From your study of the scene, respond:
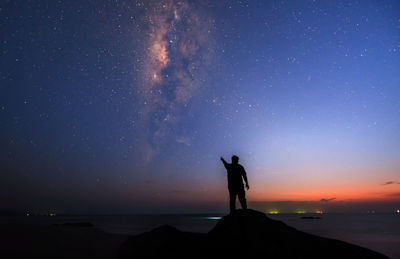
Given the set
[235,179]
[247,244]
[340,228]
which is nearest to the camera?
[247,244]

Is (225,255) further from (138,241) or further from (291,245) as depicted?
(138,241)

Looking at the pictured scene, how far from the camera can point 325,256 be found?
28.7 ft

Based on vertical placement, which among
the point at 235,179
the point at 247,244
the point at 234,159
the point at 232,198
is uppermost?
the point at 234,159

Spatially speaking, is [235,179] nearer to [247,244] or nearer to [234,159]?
[234,159]

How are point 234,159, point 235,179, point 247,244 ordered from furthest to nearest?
point 234,159
point 235,179
point 247,244

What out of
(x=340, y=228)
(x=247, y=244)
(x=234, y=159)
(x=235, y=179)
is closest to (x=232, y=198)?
(x=235, y=179)

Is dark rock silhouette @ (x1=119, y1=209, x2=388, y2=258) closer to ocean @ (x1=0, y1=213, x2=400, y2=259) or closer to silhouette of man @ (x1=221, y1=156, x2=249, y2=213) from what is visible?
silhouette of man @ (x1=221, y1=156, x2=249, y2=213)

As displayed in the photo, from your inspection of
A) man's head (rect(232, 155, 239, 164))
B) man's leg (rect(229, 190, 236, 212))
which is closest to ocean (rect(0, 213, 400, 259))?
man's leg (rect(229, 190, 236, 212))

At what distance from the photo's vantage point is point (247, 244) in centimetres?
916

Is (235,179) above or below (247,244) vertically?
above

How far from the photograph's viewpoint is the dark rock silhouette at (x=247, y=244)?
29.2 ft

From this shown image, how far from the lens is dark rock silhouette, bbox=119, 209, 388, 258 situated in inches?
351

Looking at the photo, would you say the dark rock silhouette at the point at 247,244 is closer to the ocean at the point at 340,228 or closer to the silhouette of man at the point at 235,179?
the silhouette of man at the point at 235,179

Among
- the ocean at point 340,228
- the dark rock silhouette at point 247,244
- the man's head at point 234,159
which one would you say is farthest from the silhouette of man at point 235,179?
the ocean at point 340,228
